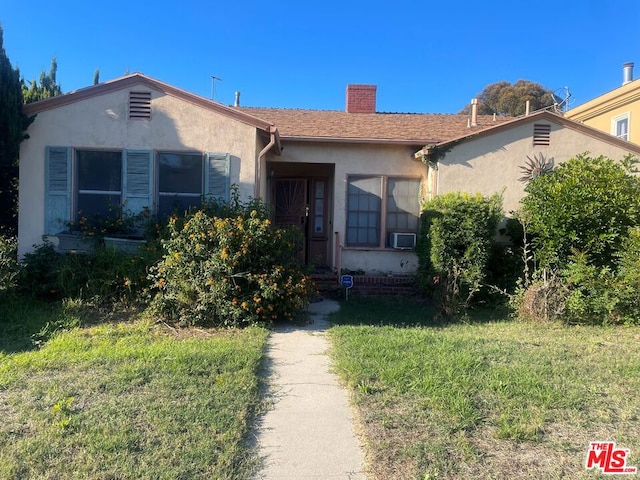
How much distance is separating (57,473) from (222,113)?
247 inches

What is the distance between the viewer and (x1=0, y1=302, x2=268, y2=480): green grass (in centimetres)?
276

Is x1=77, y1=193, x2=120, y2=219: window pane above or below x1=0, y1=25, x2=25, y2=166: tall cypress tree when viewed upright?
below

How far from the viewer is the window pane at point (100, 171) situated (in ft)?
25.8

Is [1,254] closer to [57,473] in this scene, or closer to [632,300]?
[57,473]

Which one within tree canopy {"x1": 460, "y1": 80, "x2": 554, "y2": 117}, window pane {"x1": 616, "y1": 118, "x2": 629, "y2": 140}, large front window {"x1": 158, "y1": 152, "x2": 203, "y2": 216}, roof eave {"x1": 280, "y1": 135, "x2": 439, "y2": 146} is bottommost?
large front window {"x1": 158, "y1": 152, "x2": 203, "y2": 216}

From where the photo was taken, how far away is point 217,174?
7863mm

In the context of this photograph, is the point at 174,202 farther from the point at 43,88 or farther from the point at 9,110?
the point at 43,88

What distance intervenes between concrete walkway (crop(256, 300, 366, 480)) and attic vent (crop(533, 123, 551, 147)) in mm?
6418

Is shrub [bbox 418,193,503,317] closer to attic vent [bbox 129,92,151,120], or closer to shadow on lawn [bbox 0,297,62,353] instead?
attic vent [bbox 129,92,151,120]

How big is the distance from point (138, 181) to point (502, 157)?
22.6ft

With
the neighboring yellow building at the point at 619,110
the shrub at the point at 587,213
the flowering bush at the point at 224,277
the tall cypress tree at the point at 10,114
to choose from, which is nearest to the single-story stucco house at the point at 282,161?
the tall cypress tree at the point at 10,114

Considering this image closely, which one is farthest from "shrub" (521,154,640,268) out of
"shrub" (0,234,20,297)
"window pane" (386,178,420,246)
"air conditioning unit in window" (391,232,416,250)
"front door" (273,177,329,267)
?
"shrub" (0,234,20,297)

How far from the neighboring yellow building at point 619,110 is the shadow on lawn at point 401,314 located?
9.07 meters

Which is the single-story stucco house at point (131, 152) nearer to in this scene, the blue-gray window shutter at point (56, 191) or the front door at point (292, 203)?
the blue-gray window shutter at point (56, 191)
